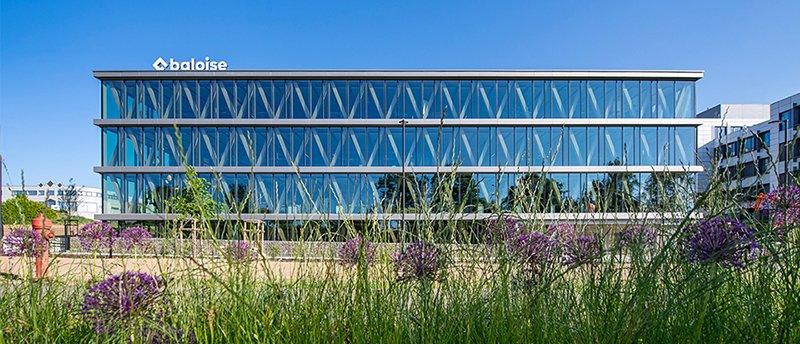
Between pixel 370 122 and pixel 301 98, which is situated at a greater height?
pixel 301 98

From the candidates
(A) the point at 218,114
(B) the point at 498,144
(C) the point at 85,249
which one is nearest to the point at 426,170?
(B) the point at 498,144

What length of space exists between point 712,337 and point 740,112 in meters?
71.3

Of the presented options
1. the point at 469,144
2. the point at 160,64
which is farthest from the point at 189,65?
the point at 469,144

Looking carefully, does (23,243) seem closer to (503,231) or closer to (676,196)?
(503,231)

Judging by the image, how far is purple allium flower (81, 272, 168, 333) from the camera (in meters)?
1.50

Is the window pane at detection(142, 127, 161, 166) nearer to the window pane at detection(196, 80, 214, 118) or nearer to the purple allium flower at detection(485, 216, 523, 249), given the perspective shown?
the window pane at detection(196, 80, 214, 118)

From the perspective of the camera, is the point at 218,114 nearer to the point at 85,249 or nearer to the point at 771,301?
the point at 85,249

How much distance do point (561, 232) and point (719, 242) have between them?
2.08ft

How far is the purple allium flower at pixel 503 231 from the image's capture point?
1848 millimetres

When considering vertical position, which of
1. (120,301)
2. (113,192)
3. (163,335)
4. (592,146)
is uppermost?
(592,146)

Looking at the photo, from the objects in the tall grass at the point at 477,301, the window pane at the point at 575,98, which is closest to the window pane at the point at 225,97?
the window pane at the point at 575,98

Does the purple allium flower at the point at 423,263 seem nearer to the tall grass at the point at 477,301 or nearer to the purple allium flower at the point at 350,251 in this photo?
the tall grass at the point at 477,301

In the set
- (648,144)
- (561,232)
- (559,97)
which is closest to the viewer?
(561,232)

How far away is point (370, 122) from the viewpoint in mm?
25656
